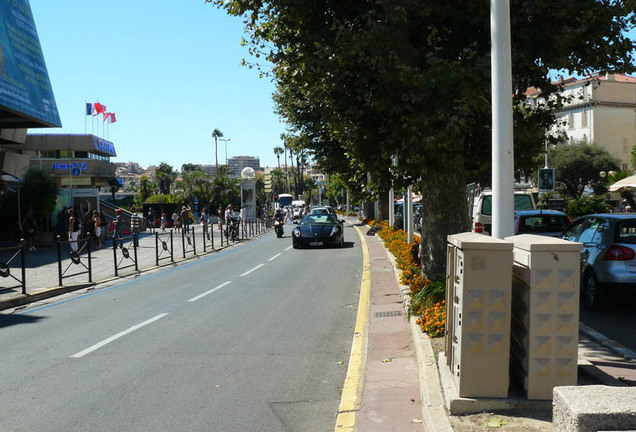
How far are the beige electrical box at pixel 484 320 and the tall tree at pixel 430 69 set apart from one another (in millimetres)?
3629

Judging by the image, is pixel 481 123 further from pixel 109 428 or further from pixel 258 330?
pixel 109 428

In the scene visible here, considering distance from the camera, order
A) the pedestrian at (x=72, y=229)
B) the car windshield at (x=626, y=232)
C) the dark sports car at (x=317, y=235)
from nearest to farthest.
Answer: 1. the car windshield at (x=626, y=232)
2. the pedestrian at (x=72, y=229)
3. the dark sports car at (x=317, y=235)

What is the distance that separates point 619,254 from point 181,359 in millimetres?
6684

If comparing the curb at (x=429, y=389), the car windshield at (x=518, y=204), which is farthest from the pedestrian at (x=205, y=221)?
the curb at (x=429, y=389)

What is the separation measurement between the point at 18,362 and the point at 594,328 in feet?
24.4

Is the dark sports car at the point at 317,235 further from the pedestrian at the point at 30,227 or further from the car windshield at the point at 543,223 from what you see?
the pedestrian at the point at 30,227

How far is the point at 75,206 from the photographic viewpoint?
116ft

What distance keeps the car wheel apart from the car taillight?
414 millimetres

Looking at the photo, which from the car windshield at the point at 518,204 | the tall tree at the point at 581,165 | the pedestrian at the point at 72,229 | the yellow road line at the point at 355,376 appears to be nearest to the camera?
the yellow road line at the point at 355,376

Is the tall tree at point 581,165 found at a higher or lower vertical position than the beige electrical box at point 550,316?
higher

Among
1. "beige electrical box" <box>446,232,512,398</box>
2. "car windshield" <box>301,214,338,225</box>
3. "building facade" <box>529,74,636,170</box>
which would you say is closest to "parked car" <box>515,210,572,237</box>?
"beige electrical box" <box>446,232,512,398</box>

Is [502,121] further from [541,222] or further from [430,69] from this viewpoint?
[541,222]

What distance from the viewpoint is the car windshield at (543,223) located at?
14.6 metres

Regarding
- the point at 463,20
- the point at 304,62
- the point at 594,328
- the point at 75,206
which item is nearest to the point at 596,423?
the point at 594,328
